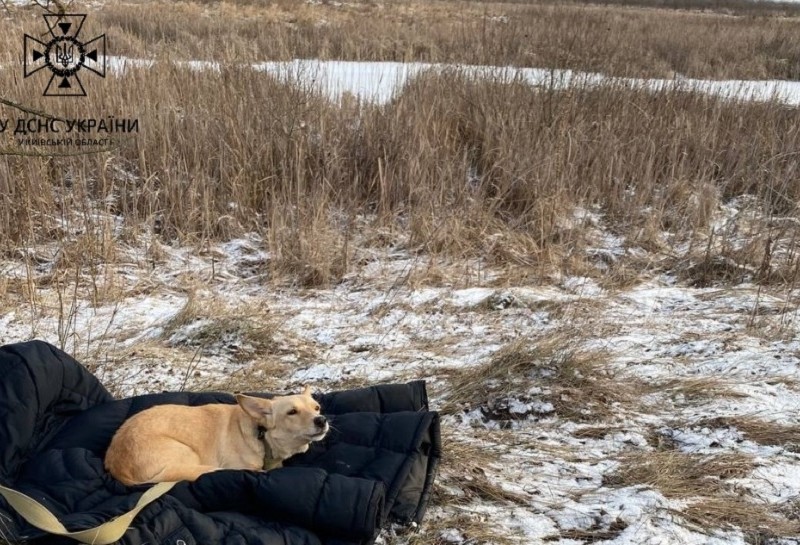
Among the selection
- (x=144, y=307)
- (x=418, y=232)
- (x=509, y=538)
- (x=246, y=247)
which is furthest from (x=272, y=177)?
(x=509, y=538)

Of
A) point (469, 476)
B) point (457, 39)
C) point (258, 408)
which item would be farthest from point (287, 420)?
point (457, 39)

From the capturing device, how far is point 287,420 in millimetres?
2518

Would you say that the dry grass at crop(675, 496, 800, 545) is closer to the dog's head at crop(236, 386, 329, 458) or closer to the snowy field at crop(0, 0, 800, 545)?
the snowy field at crop(0, 0, 800, 545)

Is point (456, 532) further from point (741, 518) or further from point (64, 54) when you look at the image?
point (64, 54)

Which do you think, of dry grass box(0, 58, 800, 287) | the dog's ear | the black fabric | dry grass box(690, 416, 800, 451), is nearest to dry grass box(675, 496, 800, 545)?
dry grass box(690, 416, 800, 451)

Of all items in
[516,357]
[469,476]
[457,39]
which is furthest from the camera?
[457,39]

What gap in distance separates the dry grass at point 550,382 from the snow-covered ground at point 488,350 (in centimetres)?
3

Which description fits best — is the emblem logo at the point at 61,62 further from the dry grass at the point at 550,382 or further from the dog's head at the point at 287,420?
the dry grass at the point at 550,382

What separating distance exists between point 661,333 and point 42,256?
14.0ft

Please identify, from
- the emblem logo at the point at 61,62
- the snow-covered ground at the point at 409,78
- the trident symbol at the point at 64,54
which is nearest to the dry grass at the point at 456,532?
the snow-covered ground at the point at 409,78

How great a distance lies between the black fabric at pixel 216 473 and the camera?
203 centimetres

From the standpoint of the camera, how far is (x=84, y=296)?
13.5 feet

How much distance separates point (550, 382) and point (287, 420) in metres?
1.35

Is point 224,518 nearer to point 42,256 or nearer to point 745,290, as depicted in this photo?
point 42,256
